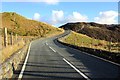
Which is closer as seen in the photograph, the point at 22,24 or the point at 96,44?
the point at 96,44

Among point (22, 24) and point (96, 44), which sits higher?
point (22, 24)

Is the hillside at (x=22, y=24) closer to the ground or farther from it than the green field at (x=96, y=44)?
farther from it

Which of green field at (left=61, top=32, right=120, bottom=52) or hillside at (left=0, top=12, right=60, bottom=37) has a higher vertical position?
hillside at (left=0, top=12, right=60, bottom=37)

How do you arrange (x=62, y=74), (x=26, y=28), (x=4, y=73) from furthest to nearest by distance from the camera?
(x=26, y=28) < (x=62, y=74) < (x=4, y=73)

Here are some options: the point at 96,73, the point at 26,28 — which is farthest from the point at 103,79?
the point at 26,28

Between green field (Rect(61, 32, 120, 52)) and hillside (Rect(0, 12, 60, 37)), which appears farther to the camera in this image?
hillside (Rect(0, 12, 60, 37))

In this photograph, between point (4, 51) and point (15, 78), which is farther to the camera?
point (4, 51)

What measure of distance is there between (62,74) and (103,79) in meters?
2.37

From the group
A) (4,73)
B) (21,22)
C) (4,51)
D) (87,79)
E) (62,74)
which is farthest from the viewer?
(21,22)

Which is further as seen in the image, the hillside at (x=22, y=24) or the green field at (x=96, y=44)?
the hillside at (x=22, y=24)

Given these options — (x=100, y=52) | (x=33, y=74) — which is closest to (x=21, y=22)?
(x=100, y=52)

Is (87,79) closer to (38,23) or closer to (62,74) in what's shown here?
(62,74)

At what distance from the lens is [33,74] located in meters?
15.3

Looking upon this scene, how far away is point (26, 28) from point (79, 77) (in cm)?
13722
